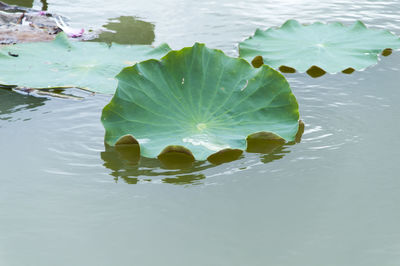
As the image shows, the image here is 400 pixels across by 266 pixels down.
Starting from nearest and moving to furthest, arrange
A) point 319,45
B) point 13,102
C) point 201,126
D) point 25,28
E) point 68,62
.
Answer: point 201,126 < point 13,102 < point 68,62 < point 319,45 < point 25,28

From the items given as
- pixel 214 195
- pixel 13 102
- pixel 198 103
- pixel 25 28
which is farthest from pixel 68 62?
pixel 214 195

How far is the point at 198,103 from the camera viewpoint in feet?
6.88

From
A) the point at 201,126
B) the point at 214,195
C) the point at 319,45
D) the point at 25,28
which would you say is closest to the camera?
the point at 214,195

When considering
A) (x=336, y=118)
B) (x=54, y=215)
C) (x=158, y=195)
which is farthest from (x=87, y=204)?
(x=336, y=118)

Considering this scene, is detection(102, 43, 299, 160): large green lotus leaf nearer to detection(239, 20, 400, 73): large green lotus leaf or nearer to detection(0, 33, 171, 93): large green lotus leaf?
detection(0, 33, 171, 93): large green lotus leaf

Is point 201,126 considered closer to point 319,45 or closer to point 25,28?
point 319,45

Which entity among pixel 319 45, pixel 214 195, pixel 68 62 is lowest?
pixel 214 195

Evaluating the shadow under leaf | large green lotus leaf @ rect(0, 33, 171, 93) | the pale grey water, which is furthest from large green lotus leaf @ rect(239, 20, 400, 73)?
the shadow under leaf

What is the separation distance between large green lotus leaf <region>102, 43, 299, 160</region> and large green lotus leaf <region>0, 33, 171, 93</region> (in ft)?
1.00

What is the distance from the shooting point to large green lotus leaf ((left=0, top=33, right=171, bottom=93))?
94.7 inches

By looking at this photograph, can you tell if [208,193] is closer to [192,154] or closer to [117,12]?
[192,154]

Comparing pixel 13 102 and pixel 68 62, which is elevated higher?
pixel 68 62

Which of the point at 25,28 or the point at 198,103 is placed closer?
the point at 198,103

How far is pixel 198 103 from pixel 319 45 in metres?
0.95
